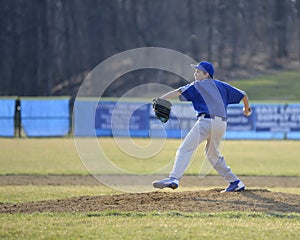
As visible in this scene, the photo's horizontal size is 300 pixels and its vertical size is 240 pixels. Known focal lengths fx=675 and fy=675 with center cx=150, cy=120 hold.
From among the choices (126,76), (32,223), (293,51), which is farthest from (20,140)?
(293,51)

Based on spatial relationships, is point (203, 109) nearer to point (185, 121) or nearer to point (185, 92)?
point (185, 92)

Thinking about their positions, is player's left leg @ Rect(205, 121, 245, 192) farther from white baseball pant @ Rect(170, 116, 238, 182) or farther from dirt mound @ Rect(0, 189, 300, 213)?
dirt mound @ Rect(0, 189, 300, 213)

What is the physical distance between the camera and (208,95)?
967 centimetres

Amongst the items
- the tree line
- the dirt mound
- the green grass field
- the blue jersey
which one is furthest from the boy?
the tree line

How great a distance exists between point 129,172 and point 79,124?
1306cm

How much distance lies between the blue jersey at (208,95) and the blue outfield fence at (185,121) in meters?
18.7

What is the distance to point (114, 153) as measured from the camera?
22469 mm

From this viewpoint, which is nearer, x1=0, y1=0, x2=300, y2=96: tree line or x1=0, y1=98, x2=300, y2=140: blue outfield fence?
x1=0, y1=98, x2=300, y2=140: blue outfield fence

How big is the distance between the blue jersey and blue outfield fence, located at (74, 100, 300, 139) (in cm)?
1870

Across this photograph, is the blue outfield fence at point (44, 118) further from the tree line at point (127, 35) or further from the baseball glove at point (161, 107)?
the baseball glove at point (161, 107)

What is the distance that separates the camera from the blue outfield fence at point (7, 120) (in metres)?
29.5

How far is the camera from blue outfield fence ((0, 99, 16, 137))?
29.5m

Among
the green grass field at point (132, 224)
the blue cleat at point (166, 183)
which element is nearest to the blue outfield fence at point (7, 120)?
the green grass field at point (132, 224)

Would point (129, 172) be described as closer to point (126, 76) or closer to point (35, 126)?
point (35, 126)
